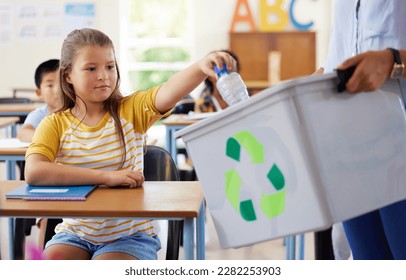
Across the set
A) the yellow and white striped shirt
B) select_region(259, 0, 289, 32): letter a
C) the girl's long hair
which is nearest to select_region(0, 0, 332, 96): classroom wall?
select_region(259, 0, 289, 32): letter a

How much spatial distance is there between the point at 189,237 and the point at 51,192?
0.36 metres

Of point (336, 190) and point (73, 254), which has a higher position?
point (336, 190)

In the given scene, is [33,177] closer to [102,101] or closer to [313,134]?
[102,101]

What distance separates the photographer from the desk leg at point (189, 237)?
131 centimetres

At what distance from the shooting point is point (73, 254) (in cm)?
153

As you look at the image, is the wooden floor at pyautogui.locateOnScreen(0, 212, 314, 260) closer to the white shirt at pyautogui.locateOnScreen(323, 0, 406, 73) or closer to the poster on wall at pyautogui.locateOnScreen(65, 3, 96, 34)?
the white shirt at pyautogui.locateOnScreen(323, 0, 406, 73)

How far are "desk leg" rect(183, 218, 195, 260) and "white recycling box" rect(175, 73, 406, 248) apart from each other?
0.93 feet

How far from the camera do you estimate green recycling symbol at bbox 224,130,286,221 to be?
952mm

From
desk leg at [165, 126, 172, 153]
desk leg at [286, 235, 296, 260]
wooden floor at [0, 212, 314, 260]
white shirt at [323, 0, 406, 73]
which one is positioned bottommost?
wooden floor at [0, 212, 314, 260]

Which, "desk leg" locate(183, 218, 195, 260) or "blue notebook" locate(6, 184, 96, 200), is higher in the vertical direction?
"blue notebook" locate(6, 184, 96, 200)
